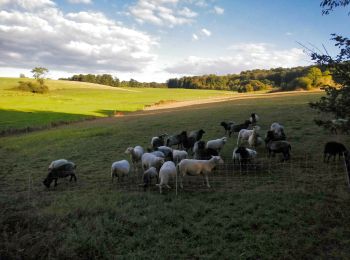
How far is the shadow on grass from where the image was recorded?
44.4m

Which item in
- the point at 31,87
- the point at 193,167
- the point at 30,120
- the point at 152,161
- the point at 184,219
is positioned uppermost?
the point at 31,87

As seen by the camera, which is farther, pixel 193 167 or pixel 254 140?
pixel 254 140

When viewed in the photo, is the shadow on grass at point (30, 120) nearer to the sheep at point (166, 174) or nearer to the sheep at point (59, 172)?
the sheep at point (59, 172)

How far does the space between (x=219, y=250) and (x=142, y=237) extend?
2264 mm

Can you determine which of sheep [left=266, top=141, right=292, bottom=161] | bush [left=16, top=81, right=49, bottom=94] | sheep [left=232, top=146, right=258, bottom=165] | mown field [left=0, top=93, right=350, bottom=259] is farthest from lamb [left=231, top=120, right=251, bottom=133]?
bush [left=16, top=81, right=49, bottom=94]

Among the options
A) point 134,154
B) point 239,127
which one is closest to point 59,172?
point 134,154

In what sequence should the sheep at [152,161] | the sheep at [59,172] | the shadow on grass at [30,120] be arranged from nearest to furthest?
the sheep at [152,161] < the sheep at [59,172] < the shadow on grass at [30,120]

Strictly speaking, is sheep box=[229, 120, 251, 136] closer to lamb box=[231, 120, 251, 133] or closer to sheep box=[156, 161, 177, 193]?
lamb box=[231, 120, 251, 133]

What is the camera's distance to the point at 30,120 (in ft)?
165

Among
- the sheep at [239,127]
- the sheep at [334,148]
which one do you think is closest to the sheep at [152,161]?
the sheep at [334,148]

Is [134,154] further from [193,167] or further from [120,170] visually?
[193,167]

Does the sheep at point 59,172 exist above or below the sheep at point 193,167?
below

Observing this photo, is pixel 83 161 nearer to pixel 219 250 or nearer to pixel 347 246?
pixel 219 250

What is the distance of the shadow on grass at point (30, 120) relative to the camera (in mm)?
44416
